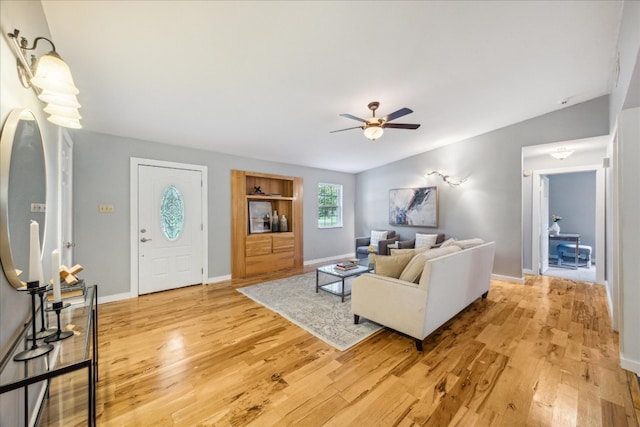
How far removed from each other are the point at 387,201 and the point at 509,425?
5184 mm

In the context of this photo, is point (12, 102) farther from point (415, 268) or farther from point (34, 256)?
point (415, 268)

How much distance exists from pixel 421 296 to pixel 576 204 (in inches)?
267

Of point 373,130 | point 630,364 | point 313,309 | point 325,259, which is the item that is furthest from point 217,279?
point 630,364

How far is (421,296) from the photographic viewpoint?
89.0 inches

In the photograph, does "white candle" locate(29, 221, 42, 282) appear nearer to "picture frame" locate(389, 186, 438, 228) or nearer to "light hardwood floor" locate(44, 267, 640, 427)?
"light hardwood floor" locate(44, 267, 640, 427)

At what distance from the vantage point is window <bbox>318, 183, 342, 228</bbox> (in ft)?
21.3

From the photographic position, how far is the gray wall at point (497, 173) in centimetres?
396

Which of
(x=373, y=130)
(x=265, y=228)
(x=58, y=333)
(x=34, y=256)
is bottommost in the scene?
(x=58, y=333)

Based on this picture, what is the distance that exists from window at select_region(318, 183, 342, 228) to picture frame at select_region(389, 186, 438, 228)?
4.69ft

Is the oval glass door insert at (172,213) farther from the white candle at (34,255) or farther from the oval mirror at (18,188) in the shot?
the white candle at (34,255)

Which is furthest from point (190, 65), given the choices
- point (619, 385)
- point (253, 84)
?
point (619, 385)

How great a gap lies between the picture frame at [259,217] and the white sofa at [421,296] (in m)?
3.16

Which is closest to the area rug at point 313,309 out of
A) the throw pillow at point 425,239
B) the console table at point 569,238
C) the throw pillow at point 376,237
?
the throw pillow at point 376,237

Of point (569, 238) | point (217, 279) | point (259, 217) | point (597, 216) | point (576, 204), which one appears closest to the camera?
point (597, 216)
